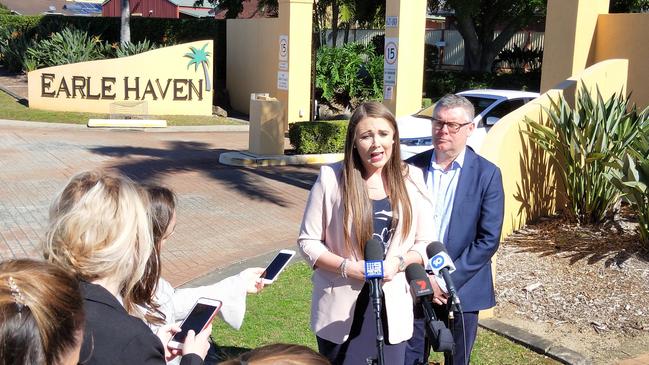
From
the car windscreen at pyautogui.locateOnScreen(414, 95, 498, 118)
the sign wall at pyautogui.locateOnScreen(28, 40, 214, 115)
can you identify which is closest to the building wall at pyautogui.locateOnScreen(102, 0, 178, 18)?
the sign wall at pyautogui.locateOnScreen(28, 40, 214, 115)

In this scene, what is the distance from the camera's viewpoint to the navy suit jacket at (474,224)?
4.16 metres

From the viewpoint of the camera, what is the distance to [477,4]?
82.9ft

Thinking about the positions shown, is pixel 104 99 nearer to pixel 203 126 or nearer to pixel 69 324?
pixel 203 126

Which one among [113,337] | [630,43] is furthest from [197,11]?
[113,337]

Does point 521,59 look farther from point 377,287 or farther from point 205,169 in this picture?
point 377,287

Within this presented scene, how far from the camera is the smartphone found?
2.79 m

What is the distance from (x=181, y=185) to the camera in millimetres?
12406

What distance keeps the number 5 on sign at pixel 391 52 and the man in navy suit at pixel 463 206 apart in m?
9.75

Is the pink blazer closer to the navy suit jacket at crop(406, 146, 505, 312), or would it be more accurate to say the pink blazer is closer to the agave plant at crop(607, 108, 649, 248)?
the navy suit jacket at crop(406, 146, 505, 312)

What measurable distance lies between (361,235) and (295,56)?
637 inches

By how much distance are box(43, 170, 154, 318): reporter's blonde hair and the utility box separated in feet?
40.6

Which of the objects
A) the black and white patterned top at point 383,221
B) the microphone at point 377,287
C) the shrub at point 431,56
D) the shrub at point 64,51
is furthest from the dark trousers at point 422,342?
the shrub at point 431,56

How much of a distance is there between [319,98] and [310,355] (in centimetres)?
2092

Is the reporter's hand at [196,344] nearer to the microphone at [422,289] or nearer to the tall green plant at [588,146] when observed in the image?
the microphone at [422,289]
